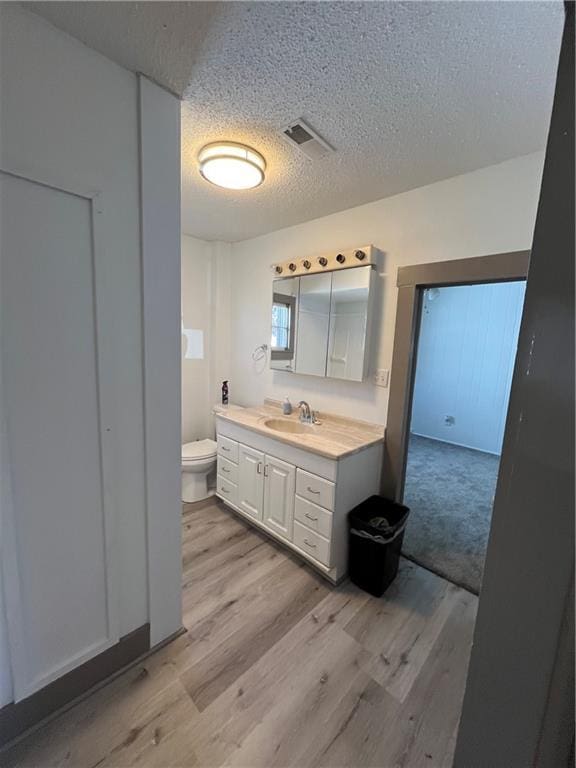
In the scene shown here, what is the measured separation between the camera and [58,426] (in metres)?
1.07

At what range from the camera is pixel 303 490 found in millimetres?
1913

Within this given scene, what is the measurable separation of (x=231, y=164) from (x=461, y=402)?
13.9 feet

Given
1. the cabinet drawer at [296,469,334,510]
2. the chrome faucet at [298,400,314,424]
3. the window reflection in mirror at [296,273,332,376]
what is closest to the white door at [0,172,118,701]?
the cabinet drawer at [296,469,334,510]

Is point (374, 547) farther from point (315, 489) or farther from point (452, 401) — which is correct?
point (452, 401)

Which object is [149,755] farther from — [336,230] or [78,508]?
[336,230]

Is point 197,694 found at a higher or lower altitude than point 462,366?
lower

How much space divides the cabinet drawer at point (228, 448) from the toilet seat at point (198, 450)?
18cm

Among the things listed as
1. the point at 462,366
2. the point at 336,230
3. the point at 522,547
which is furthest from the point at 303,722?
the point at 462,366

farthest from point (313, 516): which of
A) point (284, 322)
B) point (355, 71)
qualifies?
point (355, 71)

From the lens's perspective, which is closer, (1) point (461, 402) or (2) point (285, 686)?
(2) point (285, 686)

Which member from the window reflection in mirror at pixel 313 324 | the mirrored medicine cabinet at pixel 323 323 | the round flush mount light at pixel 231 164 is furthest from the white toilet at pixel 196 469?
the round flush mount light at pixel 231 164

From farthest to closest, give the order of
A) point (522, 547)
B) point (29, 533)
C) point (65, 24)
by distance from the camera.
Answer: point (29, 533) < point (65, 24) < point (522, 547)

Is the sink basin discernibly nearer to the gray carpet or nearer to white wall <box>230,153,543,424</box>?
white wall <box>230,153,543,424</box>

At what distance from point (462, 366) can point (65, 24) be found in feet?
15.7
